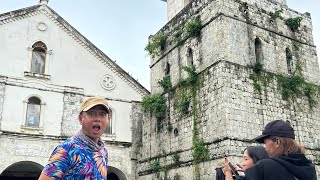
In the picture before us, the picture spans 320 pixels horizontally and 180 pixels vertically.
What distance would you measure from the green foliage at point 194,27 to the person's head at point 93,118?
11830 mm

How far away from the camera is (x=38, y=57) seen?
17.0 meters

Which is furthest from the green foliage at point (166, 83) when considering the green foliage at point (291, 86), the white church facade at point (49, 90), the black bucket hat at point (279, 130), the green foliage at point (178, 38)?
the black bucket hat at point (279, 130)

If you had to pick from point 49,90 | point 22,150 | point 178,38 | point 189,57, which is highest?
point 178,38

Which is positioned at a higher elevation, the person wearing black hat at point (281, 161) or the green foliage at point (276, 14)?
the green foliage at point (276, 14)

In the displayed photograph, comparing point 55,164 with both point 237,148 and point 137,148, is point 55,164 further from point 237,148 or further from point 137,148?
point 137,148

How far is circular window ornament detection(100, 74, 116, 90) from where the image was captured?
17.9 m

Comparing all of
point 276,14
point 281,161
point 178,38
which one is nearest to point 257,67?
point 276,14

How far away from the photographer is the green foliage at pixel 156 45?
56.7ft

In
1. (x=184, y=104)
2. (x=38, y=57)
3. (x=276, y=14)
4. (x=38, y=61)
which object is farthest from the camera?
(x=38, y=57)

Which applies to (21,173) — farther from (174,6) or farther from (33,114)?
(174,6)

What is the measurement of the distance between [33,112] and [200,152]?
8.05 meters

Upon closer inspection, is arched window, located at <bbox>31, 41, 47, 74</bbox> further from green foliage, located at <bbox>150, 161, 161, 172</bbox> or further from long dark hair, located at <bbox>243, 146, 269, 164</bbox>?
long dark hair, located at <bbox>243, 146, 269, 164</bbox>

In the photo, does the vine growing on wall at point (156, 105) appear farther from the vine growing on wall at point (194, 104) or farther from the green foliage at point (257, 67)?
the green foliage at point (257, 67)

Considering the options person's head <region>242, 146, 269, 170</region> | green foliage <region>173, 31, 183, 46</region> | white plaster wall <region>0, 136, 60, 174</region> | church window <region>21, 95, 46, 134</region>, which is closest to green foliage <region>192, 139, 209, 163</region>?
green foliage <region>173, 31, 183, 46</region>
